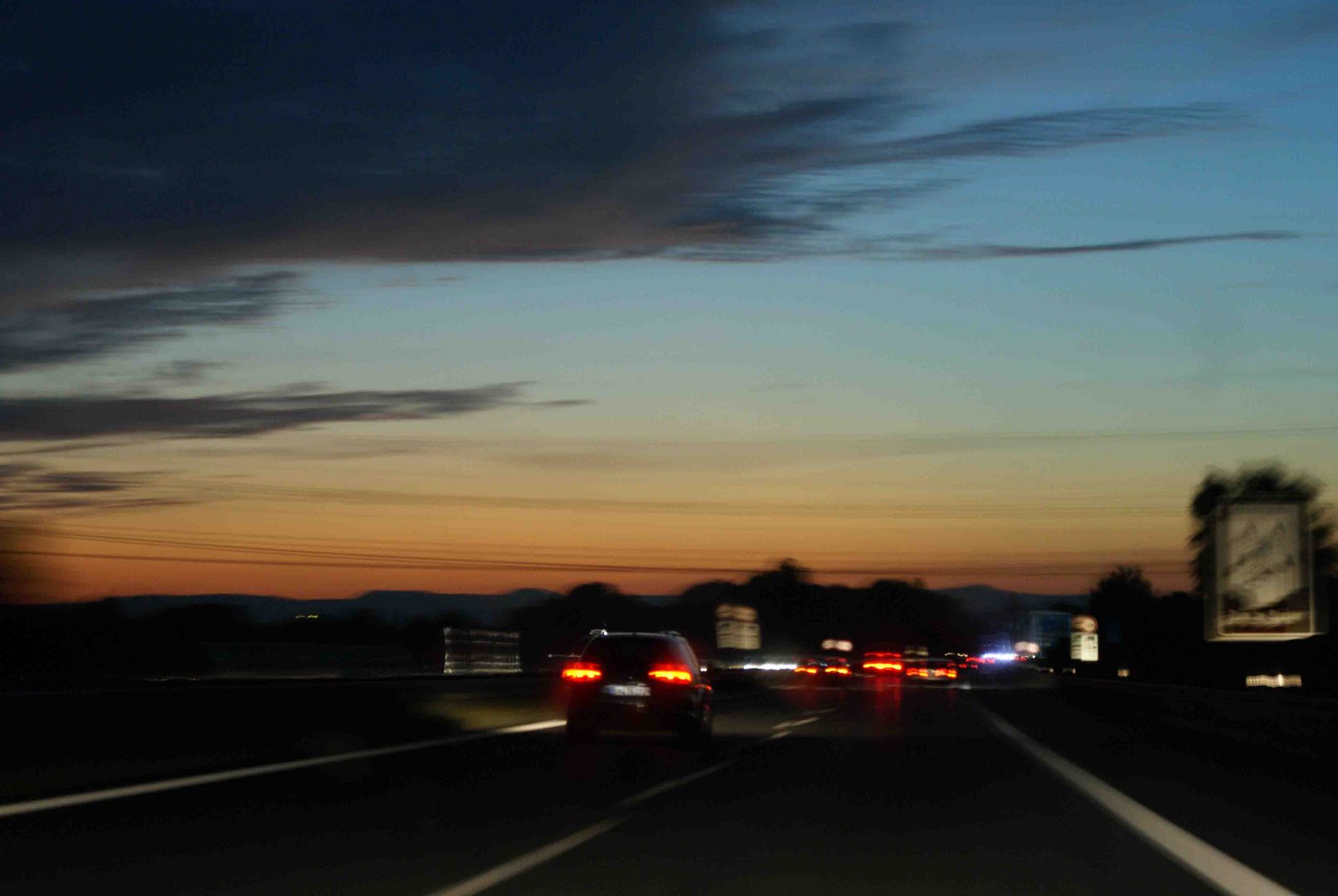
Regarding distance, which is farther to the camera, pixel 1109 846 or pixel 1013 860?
pixel 1109 846

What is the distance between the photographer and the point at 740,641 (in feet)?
316

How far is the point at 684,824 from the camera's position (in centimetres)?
1505

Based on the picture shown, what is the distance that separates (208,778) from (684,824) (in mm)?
6394

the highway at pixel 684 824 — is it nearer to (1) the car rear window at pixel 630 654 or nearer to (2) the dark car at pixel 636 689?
(2) the dark car at pixel 636 689

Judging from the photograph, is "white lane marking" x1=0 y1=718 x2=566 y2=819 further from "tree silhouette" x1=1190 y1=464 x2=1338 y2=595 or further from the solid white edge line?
"tree silhouette" x1=1190 y1=464 x2=1338 y2=595

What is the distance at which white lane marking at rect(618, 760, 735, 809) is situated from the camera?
17.1 metres

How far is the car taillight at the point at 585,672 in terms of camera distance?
25359mm

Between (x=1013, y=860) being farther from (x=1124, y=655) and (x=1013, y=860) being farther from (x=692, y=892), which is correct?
(x=1124, y=655)

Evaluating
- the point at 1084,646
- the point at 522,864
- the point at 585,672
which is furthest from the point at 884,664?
the point at 522,864

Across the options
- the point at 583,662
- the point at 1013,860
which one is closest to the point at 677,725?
the point at 583,662

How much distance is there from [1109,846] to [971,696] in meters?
44.8

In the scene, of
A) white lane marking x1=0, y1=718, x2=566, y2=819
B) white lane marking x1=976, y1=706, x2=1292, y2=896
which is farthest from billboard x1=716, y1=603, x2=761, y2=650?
white lane marking x1=976, y1=706, x2=1292, y2=896

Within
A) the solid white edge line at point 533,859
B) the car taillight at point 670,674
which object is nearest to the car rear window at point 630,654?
the car taillight at point 670,674

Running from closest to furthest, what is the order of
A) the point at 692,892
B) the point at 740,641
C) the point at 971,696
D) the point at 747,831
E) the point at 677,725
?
the point at 692,892 → the point at 747,831 → the point at 677,725 → the point at 971,696 → the point at 740,641
